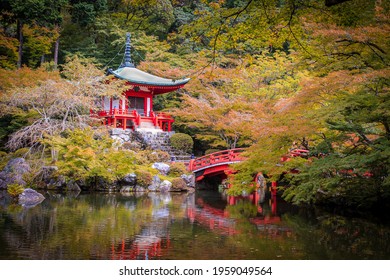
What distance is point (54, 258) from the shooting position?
22.9 feet

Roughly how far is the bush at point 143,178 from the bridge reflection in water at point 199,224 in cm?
327

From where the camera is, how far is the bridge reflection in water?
25.5 ft

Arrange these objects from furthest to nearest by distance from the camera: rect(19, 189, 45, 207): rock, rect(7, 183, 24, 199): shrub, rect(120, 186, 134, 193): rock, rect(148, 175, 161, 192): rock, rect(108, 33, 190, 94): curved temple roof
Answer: rect(108, 33, 190, 94): curved temple roof < rect(148, 175, 161, 192): rock < rect(120, 186, 134, 193): rock < rect(7, 183, 24, 199): shrub < rect(19, 189, 45, 207): rock

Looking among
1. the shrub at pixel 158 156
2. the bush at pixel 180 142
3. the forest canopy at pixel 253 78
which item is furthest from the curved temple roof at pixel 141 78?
the shrub at pixel 158 156

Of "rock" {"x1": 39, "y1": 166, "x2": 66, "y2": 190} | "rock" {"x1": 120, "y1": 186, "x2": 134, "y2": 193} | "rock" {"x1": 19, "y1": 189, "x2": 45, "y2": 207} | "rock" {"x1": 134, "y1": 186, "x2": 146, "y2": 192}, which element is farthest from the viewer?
"rock" {"x1": 134, "y1": 186, "x2": 146, "y2": 192}

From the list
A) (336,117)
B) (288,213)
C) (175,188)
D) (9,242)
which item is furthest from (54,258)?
(175,188)

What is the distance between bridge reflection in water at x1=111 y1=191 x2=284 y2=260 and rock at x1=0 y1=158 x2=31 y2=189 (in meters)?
6.26

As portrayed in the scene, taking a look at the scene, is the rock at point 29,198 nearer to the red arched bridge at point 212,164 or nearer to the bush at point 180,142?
the red arched bridge at point 212,164

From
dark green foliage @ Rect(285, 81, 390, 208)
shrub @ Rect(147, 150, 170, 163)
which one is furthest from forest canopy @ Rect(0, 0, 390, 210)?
shrub @ Rect(147, 150, 170, 163)

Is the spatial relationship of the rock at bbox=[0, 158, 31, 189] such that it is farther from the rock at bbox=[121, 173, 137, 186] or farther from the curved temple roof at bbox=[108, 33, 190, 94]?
the curved temple roof at bbox=[108, 33, 190, 94]

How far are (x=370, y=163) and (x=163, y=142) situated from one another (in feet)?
49.6

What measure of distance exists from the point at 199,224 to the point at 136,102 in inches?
701

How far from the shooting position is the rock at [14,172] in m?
17.7

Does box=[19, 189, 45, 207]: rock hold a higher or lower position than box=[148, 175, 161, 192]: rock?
lower
